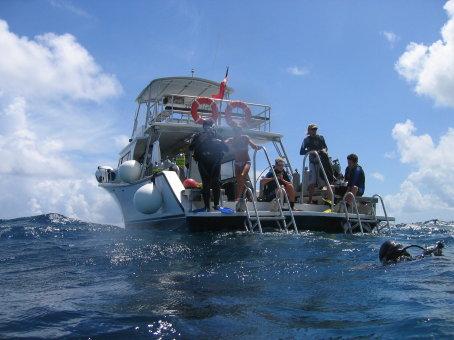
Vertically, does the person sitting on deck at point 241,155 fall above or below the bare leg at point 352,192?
above

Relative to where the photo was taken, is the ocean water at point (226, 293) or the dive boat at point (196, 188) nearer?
the ocean water at point (226, 293)

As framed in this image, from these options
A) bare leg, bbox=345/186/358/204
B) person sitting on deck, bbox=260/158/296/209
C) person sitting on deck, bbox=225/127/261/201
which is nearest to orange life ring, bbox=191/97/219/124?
person sitting on deck, bbox=225/127/261/201

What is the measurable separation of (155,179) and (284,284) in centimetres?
659

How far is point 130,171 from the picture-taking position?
12492 millimetres

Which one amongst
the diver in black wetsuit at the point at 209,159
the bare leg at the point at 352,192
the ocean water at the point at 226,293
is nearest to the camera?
the ocean water at the point at 226,293

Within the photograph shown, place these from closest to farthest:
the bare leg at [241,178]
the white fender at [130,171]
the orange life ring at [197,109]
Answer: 1. the bare leg at [241,178]
2. the orange life ring at [197,109]
3. the white fender at [130,171]

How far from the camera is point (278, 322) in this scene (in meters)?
3.24

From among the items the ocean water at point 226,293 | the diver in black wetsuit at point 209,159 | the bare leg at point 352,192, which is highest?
the diver in black wetsuit at point 209,159

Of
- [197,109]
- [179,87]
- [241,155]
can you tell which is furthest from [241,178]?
[179,87]

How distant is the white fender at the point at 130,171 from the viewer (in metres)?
12.5

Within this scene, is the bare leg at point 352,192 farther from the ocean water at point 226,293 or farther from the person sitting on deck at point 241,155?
the ocean water at point 226,293

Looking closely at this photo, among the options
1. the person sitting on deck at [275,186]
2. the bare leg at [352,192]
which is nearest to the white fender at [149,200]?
the person sitting on deck at [275,186]

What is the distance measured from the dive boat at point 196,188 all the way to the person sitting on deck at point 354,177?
0.30 meters

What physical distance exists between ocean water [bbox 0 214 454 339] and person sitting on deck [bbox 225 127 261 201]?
101 inches
